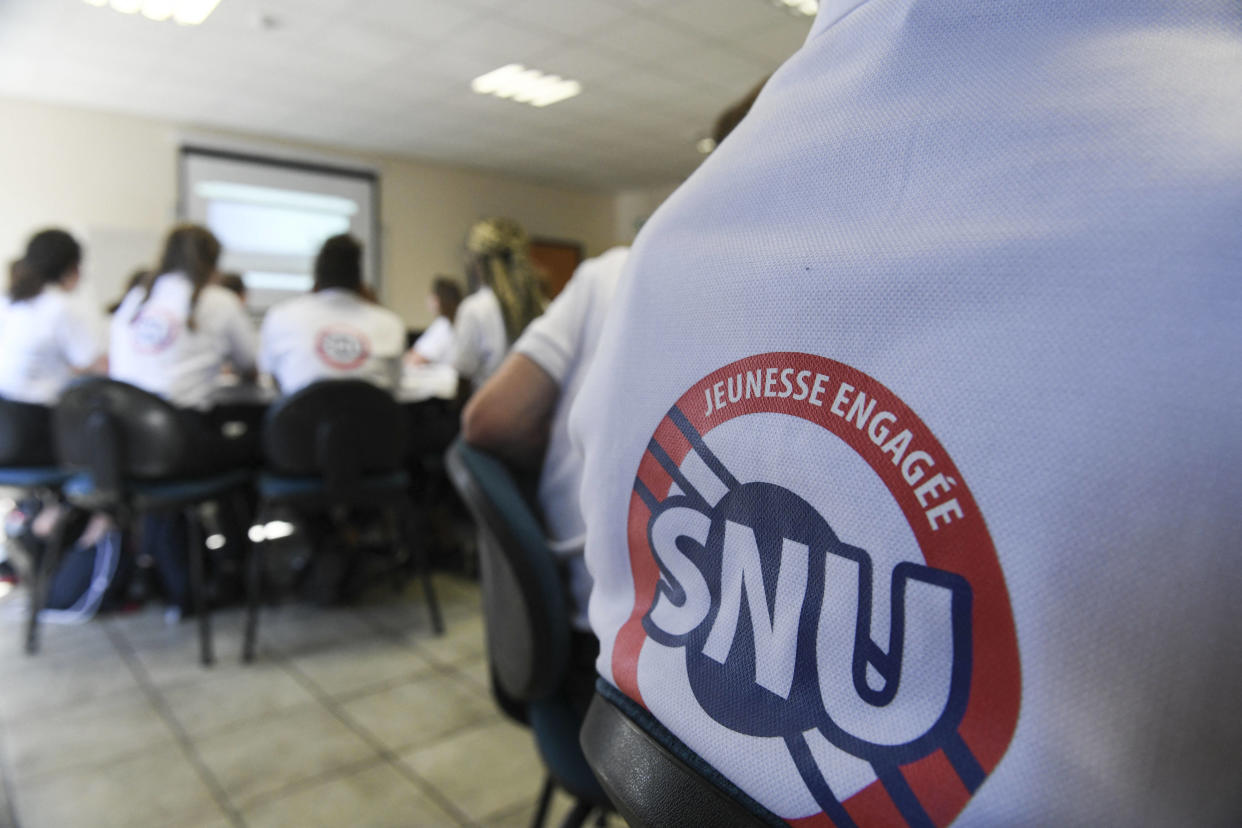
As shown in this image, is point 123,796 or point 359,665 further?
point 359,665

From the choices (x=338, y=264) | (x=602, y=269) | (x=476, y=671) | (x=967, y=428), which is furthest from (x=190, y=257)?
(x=967, y=428)

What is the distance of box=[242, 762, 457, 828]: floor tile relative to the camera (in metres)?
1.50

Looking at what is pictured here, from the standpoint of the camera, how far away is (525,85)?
16.6 ft

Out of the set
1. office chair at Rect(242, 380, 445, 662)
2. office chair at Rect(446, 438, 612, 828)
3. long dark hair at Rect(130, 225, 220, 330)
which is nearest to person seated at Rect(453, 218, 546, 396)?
office chair at Rect(242, 380, 445, 662)

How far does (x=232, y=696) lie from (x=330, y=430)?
77cm

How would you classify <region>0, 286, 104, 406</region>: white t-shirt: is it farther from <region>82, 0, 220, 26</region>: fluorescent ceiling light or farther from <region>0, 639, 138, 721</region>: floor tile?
<region>82, 0, 220, 26</region>: fluorescent ceiling light

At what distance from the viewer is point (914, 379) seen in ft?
1.09

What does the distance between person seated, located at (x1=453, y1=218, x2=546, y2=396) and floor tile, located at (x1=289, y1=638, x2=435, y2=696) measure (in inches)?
41.7

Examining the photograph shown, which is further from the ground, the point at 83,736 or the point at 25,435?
the point at 25,435

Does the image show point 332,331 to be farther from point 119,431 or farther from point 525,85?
point 525,85

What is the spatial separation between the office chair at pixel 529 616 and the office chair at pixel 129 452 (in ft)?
5.40

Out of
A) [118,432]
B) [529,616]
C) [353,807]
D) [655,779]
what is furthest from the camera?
[118,432]

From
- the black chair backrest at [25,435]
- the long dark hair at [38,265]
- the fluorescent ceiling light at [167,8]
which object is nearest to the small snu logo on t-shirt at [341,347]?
the black chair backrest at [25,435]

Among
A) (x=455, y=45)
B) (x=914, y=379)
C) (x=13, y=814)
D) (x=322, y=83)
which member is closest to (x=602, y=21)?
(x=455, y=45)
